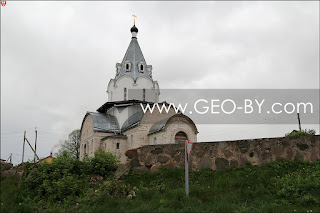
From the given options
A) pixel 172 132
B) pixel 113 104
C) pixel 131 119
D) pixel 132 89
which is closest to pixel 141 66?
pixel 132 89

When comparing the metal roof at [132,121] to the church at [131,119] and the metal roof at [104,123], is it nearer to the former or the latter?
the church at [131,119]

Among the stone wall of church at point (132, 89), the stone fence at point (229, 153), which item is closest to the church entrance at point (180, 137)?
the stone wall of church at point (132, 89)

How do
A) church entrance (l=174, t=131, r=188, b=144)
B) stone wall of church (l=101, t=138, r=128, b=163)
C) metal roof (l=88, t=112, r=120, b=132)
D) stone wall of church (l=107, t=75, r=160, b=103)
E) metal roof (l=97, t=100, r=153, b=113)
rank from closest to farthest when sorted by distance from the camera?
church entrance (l=174, t=131, r=188, b=144) → stone wall of church (l=101, t=138, r=128, b=163) → metal roof (l=88, t=112, r=120, b=132) → metal roof (l=97, t=100, r=153, b=113) → stone wall of church (l=107, t=75, r=160, b=103)

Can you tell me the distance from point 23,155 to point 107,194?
25803 millimetres

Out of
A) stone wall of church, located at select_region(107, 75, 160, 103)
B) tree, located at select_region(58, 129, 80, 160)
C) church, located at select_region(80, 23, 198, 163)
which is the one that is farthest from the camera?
tree, located at select_region(58, 129, 80, 160)

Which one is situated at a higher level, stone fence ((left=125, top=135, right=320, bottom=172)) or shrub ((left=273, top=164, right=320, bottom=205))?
stone fence ((left=125, top=135, right=320, bottom=172))

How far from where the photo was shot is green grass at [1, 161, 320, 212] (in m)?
6.05

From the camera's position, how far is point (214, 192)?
676 cm

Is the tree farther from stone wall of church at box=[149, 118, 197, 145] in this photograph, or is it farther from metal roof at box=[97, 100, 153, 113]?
stone wall of church at box=[149, 118, 197, 145]

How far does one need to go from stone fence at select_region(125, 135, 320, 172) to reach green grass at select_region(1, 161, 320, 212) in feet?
0.86

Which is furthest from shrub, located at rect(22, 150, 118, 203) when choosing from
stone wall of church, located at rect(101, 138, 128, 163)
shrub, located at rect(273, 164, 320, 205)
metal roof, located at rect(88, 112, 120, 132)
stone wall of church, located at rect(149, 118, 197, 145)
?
metal roof, located at rect(88, 112, 120, 132)

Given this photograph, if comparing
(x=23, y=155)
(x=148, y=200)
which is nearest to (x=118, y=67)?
(x=23, y=155)

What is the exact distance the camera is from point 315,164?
7.69m

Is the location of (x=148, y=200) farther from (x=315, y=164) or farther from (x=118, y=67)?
(x=118, y=67)
